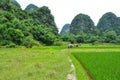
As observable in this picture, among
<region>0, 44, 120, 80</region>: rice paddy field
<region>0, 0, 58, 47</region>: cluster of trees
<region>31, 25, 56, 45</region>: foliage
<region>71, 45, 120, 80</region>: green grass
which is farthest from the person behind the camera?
<region>31, 25, 56, 45</region>: foliage

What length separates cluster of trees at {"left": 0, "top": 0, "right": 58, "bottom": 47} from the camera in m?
55.2

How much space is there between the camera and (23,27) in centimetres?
6338

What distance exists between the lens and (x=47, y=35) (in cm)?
6756

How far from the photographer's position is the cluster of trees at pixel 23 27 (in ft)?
181

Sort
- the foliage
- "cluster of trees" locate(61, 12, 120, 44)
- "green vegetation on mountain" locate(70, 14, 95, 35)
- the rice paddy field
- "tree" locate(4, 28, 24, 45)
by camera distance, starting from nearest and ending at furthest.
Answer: the rice paddy field
"tree" locate(4, 28, 24, 45)
the foliage
"cluster of trees" locate(61, 12, 120, 44)
"green vegetation on mountain" locate(70, 14, 95, 35)

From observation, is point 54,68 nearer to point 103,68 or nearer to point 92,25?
point 103,68

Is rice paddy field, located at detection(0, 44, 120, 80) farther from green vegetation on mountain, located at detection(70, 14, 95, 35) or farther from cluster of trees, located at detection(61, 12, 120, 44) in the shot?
green vegetation on mountain, located at detection(70, 14, 95, 35)

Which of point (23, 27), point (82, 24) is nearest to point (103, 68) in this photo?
point (23, 27)

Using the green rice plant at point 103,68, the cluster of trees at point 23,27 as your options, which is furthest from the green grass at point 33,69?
the cluster of trees at point 23,27

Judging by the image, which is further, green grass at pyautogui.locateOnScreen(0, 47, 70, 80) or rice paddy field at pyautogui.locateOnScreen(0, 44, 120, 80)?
rice paddy field at pyautogui.locateOnScreen(0, 44, 120, 80)

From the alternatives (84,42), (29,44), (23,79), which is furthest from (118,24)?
(23,79)

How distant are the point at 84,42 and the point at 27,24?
62.9 feet

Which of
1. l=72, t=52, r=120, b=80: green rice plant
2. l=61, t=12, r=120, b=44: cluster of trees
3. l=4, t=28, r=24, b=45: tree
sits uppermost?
l=61, t=12, r=120, b=44: cluster of trees

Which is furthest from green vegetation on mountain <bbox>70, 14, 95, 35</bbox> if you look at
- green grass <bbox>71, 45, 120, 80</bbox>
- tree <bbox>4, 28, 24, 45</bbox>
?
green grass <bbox>71, 45, 120, 80</bbox>
